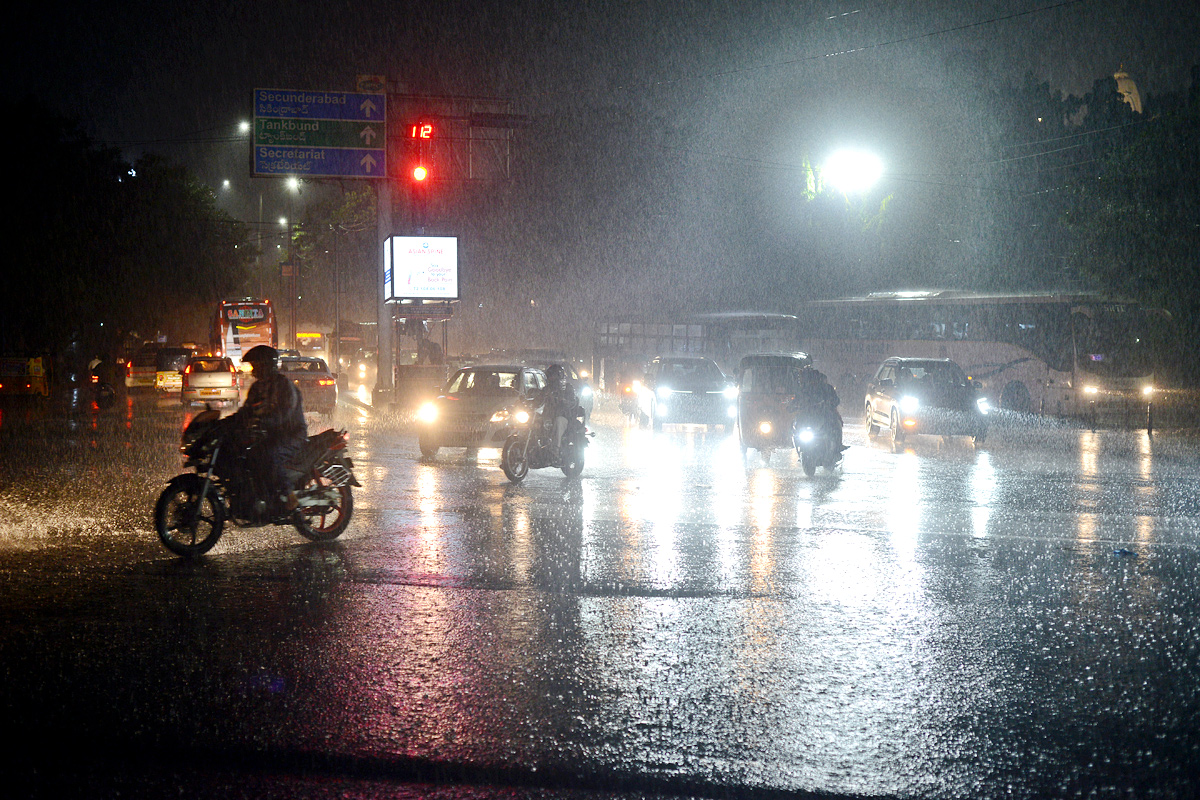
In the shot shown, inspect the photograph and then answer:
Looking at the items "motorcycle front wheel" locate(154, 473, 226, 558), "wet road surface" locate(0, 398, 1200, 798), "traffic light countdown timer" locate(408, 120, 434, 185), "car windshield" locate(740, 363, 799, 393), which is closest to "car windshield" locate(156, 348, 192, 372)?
"traffic light countdown timer" locate(408, 120, 434, 185)

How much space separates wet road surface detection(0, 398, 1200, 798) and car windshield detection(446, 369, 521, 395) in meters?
5.38

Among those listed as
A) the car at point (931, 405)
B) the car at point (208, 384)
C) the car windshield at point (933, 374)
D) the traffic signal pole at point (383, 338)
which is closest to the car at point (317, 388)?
Result: the car at point (208, 384)

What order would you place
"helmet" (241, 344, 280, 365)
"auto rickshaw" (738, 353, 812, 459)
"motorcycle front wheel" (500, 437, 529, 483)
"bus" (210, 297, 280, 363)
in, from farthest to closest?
1. "bus" (210, 297, 280, 363)
2. "auto rickshaw" (738, 353, 812, 459)
3. "motorcycle front wheel" (500, 437, 529, 483)
4. "helmet" (241, 344, 280, 365)

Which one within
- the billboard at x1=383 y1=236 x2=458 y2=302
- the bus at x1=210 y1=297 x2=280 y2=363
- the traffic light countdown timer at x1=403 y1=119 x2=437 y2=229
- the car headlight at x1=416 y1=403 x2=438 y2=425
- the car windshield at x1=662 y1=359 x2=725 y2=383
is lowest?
the car headlight at x1=416 y1=403 x2=438 y2=425

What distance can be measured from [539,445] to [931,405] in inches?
389

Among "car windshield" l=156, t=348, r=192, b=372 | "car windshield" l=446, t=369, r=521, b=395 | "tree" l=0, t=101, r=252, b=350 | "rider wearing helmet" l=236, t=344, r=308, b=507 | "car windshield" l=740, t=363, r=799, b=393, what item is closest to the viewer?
"rider wearing helmet" l=236, t=344, r=308, b=507

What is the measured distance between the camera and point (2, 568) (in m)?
8.08

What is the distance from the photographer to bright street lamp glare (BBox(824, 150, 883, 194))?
776 inches

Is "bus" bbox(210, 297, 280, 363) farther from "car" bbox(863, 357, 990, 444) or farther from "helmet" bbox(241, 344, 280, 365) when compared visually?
"helmet" bbox(241, 344, 280, 365)

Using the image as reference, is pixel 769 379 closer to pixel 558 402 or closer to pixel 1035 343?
pixel 558 402

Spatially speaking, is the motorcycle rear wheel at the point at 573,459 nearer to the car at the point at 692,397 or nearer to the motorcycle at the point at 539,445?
the motorcycle at the point at 539,445

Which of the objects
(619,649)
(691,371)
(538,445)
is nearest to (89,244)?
(691,371)

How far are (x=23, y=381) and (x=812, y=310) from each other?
27.8m

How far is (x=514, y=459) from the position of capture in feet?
46.5
